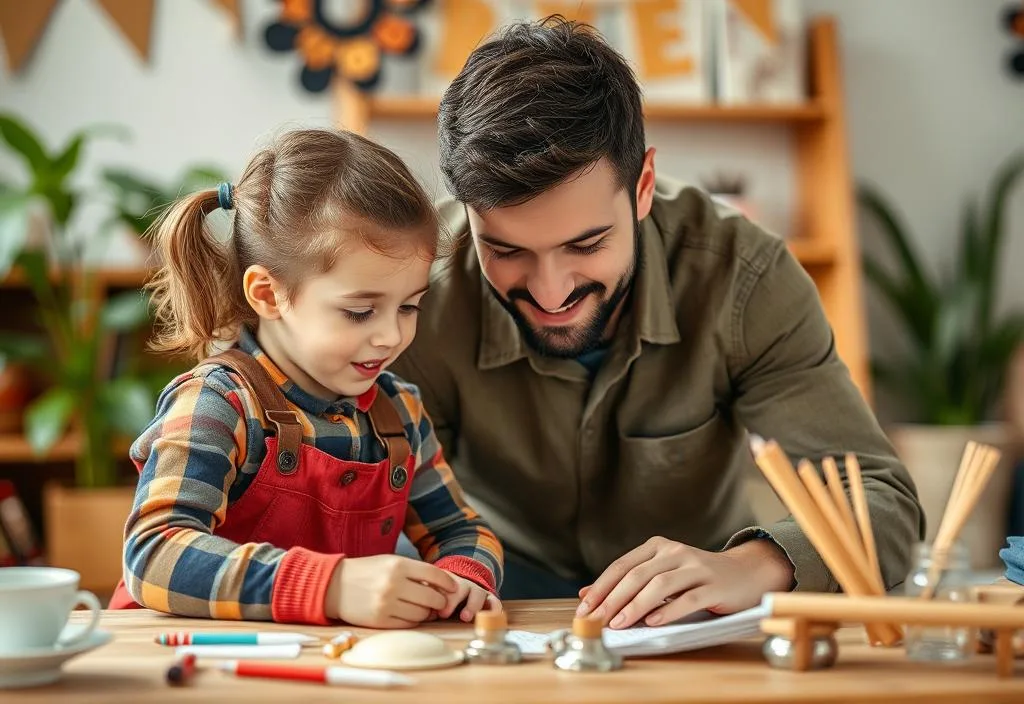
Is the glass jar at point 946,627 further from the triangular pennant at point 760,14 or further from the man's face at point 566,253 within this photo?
the triangular pennant at point 760,14

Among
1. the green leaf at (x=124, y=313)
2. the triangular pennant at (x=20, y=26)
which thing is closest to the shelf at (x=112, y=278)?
the green leaf at (x=124, y=313)

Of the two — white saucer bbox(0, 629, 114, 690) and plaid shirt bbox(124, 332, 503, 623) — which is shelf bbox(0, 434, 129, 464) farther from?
white saucer bbox(0, 629, 114, 690)

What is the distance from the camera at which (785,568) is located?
1320mm

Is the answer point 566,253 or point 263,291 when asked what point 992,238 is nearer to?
point 566,253

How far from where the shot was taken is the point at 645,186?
1621 millimetres

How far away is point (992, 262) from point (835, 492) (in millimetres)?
3264

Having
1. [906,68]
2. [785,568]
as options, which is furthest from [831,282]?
[785,568]

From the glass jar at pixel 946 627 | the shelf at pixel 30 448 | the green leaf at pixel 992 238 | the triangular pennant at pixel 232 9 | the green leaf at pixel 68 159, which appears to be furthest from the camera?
the green leaf at pixel 992 238

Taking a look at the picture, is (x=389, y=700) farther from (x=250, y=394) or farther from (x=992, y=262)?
(x=992, y=262)

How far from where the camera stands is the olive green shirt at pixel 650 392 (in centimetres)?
171

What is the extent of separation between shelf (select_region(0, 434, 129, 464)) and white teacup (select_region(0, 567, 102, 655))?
2596mm

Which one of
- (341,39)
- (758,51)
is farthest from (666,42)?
(341,39)

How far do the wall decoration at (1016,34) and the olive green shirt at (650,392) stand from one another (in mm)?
2944

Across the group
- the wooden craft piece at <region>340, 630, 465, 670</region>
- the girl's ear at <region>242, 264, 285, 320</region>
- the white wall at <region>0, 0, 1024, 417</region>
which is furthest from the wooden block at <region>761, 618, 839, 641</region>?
the white wall at <region>0, 0, 1024, 417</region>
